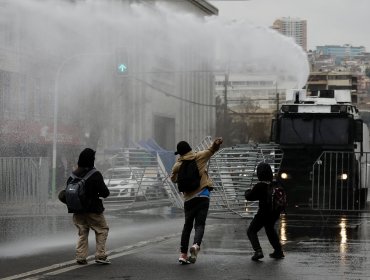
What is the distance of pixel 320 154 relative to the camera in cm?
2052

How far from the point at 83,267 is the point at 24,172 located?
36.0 feet

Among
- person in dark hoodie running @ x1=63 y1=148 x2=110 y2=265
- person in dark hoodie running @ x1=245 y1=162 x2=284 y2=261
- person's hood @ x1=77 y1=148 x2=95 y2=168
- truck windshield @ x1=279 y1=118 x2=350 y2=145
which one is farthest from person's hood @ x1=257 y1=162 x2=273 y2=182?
truck windshield @ x1=279 y1=118 x2=350 y2=145

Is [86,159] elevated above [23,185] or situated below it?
above

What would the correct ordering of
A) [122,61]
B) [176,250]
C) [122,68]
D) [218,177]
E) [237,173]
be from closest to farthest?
1. [176,250]
2. [237,173]
3. [218,177]
4. [122,68]
5. [122,61]

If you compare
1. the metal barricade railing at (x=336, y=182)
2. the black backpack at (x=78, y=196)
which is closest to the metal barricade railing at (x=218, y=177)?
the metal barricade railing at (x=336, y=182)

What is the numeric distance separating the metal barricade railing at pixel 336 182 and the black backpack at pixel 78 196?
10.9m

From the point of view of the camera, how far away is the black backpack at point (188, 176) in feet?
33.8

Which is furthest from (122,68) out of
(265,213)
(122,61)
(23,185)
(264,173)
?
(265,213)

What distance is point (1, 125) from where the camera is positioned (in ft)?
102

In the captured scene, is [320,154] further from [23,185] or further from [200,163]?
[200,163]

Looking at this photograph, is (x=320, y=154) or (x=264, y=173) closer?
(x=264, y=173)

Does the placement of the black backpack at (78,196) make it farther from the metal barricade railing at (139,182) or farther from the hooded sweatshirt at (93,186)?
the metal barricade railing at (139,182)

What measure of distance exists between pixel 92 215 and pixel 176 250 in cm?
196

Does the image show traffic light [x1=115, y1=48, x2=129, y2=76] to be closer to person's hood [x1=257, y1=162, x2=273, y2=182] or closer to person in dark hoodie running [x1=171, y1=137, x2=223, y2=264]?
person's hood [x1=257, y1=162, x2=273, y2=182]
